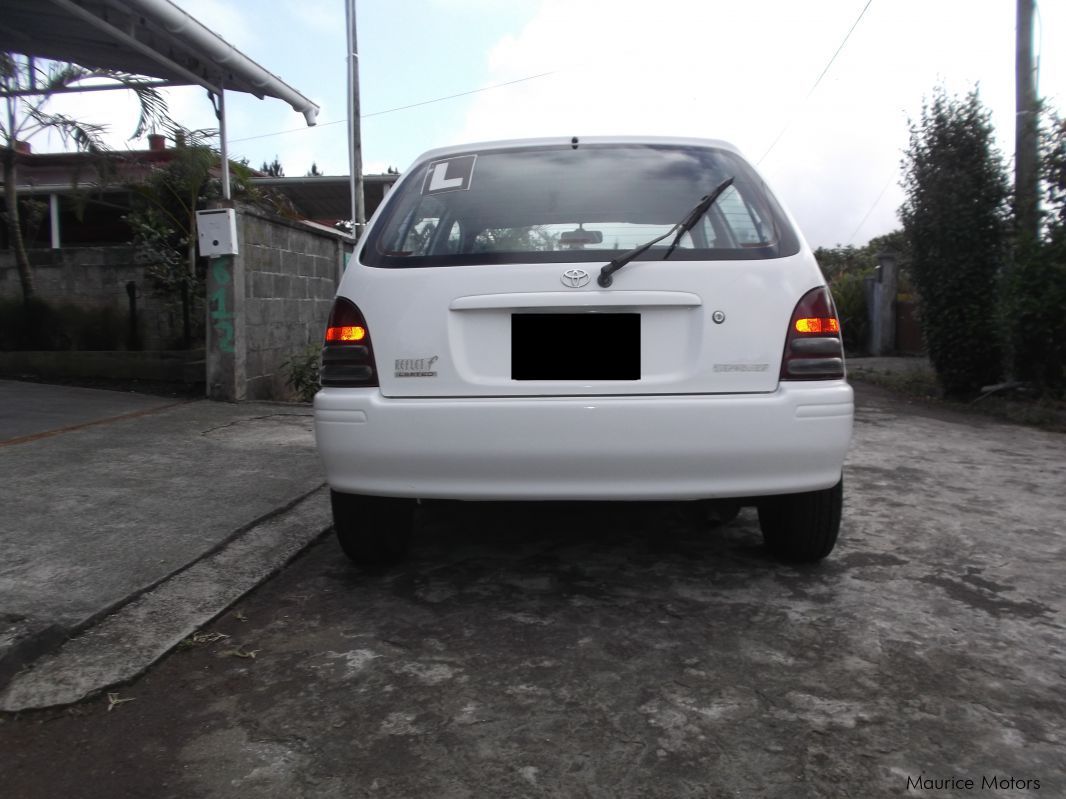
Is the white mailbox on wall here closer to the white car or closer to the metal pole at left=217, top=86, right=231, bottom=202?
the metal pole at left=217, top=86, right=231, bottom=202

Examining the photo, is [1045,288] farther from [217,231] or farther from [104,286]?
[104,286]

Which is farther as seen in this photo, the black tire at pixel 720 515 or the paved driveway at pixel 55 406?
the paved driveway at pixel 55 406

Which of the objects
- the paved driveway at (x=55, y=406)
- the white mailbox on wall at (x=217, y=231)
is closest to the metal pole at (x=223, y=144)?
the white mailbox on wall at (x=217, y=231)

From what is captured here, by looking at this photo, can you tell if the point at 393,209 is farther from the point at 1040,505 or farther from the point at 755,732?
the point at 1040,505

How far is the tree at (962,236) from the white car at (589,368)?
638 cm

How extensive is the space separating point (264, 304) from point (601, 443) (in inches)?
222

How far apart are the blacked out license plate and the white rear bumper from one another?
0.08m

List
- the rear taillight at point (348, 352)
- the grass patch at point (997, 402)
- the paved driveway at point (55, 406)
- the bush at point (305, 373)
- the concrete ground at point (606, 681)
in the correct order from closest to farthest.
Answer: 1. the concrete ground at point (606, 681)
2. the rear taillight at point (348, 352)
3. the paved driveway at point (55, 406)
4. the grass patch at point (997, 402)
5. the bush at point (305, 373)

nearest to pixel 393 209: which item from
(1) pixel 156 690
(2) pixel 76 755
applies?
(1) pixel 156 690

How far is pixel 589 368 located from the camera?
8.63 ft

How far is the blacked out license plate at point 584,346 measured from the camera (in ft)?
8.61

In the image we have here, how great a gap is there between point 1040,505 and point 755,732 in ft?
9.74

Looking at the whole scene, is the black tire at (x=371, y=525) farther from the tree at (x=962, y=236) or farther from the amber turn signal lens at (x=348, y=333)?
the tree at (x=962, y=236)

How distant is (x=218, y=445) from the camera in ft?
→ 17.4
